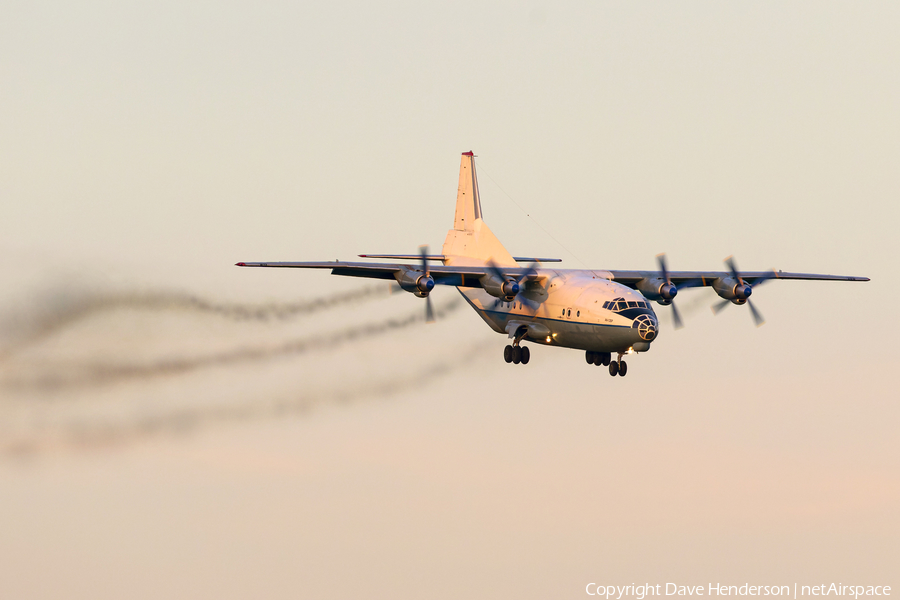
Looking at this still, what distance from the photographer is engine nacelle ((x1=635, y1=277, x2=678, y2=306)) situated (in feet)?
167

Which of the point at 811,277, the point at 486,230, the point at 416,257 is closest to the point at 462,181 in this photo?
the point at 486,230

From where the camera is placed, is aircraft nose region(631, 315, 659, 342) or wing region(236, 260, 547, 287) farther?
wing region(236, 260, 547, 287)

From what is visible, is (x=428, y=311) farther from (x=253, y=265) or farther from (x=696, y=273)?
(x=696, y=273)

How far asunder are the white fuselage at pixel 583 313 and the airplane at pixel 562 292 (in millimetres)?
39

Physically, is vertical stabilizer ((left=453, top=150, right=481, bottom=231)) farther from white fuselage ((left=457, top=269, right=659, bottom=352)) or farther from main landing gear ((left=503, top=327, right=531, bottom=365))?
main landing gear ((left=503, top=327, right=531, bottom=365))

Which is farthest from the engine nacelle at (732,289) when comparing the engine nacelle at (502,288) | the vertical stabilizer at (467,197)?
the vertical stabilizer at (467,197)

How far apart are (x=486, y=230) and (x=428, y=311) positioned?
9.42m

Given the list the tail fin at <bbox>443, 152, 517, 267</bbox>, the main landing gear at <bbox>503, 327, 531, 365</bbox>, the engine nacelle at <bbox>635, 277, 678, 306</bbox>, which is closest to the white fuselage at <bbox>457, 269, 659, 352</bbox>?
the main landing gear at <bbox>503, 327, 531, 365</bbox>

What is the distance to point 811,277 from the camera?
54.6 m

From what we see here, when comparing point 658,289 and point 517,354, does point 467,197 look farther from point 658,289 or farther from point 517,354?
point 658,289

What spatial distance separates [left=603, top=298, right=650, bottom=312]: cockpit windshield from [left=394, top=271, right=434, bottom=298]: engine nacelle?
7.07 m

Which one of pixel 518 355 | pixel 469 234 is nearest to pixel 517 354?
pixel 518 355

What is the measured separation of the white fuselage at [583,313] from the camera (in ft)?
152

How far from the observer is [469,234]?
57.4 metres
